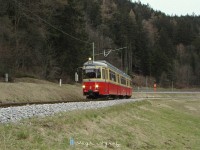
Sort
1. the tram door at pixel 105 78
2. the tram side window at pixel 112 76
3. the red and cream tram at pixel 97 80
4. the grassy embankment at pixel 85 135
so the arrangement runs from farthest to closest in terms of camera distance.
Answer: the tram side window at pixel 112 76
the tram door at pixel 105 78
the red and cream tram at pixel 97 80
the grassy embankment at pixel 85 135

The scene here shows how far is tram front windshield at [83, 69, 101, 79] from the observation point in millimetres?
30745

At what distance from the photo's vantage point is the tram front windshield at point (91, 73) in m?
30.7

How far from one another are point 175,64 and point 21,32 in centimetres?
11310

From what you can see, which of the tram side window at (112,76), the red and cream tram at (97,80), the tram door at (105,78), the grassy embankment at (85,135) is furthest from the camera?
the tram side window at (112,76)

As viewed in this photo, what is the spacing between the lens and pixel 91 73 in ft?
102

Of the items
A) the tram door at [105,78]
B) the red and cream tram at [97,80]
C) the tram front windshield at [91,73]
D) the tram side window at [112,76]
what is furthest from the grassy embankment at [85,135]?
the tram side window at [112,76]

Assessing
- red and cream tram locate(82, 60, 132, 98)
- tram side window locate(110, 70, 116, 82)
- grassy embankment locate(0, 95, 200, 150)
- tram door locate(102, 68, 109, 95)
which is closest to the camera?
grassy embankment locate(0, 95, 200, 150)

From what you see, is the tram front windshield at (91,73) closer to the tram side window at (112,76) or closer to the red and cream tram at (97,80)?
the red and cream tram at (97,80)

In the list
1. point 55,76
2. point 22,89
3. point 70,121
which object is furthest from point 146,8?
point 70,121

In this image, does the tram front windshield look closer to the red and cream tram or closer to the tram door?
the red and cream tram

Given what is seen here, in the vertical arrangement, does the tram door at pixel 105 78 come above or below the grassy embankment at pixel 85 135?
above

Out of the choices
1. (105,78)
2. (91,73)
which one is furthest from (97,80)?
(91,73)

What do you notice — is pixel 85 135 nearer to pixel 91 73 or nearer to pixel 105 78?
pixel 105 78

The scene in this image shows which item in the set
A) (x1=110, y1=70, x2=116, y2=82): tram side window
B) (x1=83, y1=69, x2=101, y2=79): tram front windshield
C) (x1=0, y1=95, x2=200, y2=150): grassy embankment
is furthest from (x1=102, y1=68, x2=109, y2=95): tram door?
(x1=0, y1=95, x2=200, y2=150): grassy embankment
